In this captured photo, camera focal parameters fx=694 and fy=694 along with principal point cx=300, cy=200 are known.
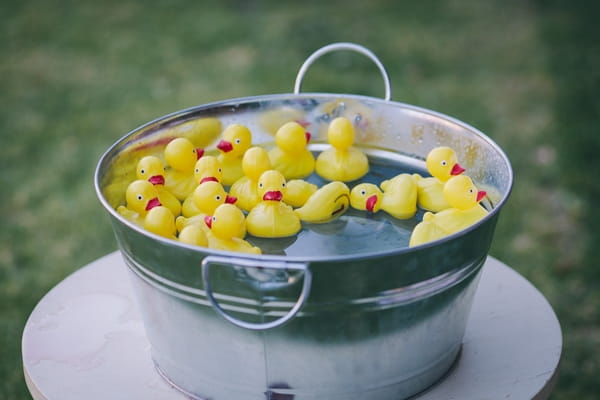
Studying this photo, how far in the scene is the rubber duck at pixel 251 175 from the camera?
129cm

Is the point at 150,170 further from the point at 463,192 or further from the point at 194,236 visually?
the point at 463,192

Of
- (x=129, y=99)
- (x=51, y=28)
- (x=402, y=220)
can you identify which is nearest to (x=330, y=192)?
(x=402, y=220)

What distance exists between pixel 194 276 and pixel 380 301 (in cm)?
26

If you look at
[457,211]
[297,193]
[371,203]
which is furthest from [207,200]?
[457,211]

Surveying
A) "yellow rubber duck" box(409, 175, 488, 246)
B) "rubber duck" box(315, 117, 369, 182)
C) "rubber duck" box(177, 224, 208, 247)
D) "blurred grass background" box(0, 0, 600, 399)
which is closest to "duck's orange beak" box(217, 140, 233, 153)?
"rubber duck" box(315, 117, 369, 182)

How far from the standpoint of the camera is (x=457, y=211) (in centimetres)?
121

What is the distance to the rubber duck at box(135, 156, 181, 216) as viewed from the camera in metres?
1.28

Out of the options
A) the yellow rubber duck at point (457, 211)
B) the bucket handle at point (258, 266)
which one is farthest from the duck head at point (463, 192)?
the bucket handle at point (258, 266)

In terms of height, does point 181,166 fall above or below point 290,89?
above

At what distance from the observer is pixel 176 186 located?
1.37 meters

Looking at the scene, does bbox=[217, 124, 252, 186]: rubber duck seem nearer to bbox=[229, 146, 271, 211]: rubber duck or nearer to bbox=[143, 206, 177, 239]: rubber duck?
bbox=[229, 146, 271, 211]: rubber duck

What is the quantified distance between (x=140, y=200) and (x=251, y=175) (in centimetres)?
21

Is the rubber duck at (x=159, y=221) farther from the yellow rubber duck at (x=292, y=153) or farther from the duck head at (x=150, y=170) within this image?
the yellow rubber duck at (x=292, y=153)

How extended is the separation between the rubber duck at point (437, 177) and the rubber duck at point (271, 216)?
0.26 meters
